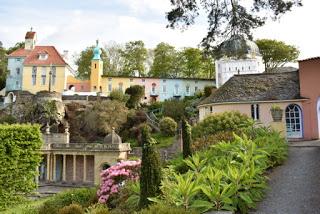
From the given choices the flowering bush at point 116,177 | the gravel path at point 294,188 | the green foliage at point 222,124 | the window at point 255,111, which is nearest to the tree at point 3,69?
the window at point 255,111

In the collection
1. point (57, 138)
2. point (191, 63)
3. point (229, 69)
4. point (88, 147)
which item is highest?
point (191, 63)

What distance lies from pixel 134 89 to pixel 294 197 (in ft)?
154

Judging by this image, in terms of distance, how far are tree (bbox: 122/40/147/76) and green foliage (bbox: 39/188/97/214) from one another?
52.3m

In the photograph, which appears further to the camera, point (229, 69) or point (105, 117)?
point (229, 69)

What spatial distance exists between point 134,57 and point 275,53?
88.8 ft

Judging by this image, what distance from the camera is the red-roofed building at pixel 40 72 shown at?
58562mm

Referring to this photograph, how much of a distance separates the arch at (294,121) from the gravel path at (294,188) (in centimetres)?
1028

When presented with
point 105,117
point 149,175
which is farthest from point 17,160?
point 105,117

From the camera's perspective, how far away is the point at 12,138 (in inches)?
743

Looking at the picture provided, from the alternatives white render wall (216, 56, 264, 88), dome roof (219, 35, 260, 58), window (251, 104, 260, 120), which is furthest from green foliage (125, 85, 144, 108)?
dome roof (219, 35, 260, 58)

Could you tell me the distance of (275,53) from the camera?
6319 cm

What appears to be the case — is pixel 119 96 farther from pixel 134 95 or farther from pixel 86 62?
pixel 86 62

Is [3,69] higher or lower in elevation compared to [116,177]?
higher

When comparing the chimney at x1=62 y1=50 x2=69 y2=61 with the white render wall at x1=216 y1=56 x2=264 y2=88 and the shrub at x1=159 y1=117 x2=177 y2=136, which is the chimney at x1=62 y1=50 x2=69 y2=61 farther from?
the white render wall at x1=216 y1=56 x2=264 y2=88
